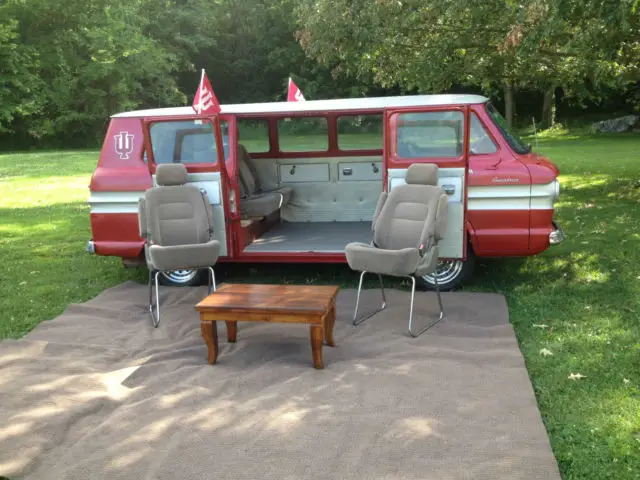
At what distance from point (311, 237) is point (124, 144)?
7.53 feet

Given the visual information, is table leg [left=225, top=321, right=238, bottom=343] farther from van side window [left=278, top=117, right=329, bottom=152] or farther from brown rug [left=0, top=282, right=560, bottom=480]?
van side window [left=278, top=117, right=329, bottom=152]

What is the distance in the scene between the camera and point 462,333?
18.8ft

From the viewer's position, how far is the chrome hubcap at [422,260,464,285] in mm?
6914

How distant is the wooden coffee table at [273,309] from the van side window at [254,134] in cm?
278

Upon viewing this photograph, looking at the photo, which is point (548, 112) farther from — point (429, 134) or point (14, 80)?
point (429, 134)

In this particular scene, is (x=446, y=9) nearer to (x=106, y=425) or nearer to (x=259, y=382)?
(x=259, y=382)

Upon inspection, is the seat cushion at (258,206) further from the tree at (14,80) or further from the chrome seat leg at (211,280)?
the tree at (14,80)

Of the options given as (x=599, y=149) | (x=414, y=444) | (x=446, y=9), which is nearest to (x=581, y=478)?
(x=414, y=444)

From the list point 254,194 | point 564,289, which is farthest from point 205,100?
point 564,289

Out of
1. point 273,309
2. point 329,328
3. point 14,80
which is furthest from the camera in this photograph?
point 14,80

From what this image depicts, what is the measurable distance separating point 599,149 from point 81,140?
2657 centimetres

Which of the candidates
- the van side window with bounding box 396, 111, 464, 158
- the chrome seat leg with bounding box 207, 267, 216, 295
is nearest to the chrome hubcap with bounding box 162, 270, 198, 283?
the chrome seat leg with bounding box 207, 267, 216, 295

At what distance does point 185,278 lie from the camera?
7449 millimetres

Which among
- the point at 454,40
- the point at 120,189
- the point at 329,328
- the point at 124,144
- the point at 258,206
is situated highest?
the point at 454,40
